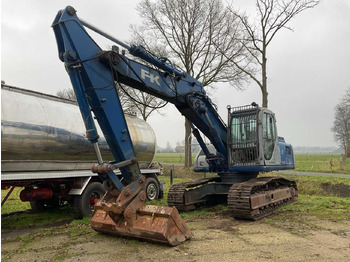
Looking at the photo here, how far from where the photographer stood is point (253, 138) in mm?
8078

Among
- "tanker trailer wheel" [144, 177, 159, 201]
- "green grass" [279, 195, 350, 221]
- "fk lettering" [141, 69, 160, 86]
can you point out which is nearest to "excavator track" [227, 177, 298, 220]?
"green grass" [279, 195, 350, 221]

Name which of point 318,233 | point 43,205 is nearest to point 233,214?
point 318,233

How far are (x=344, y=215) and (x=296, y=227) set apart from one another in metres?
1.94

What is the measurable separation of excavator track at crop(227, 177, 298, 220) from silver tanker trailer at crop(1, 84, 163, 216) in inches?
140

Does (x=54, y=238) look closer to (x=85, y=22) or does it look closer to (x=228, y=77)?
(x=85, y=22)

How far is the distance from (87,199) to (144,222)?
10.3 ft

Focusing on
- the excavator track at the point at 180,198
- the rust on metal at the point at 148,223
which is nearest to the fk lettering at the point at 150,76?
the rust on metal at the point at 148,223

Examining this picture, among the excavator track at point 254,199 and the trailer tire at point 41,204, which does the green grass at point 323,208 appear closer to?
the excavator track at point 254,199

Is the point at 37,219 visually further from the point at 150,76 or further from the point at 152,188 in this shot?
the point at 150,76

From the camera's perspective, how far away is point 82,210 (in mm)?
7535

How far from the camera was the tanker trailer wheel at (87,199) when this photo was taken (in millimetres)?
7598

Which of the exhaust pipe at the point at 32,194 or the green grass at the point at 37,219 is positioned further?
the green grass at the point at 37,219

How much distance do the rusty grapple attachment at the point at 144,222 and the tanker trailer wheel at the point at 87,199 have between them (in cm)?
232

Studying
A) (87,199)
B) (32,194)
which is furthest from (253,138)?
(32,194)
